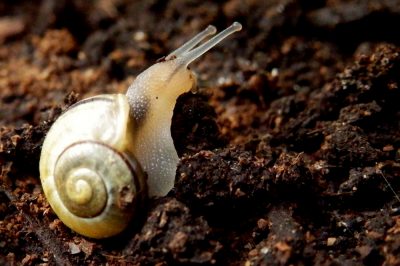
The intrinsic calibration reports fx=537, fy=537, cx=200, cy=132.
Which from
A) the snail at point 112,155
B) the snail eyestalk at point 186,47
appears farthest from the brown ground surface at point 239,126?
the snail eyestalk at point 186,47

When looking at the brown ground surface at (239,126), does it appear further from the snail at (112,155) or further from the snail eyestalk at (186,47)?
the snail eyestalk at (186,47)

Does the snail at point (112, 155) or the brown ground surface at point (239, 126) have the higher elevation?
the snail at point (112, 155)

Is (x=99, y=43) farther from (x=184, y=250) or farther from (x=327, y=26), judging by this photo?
(x=184, y=250)

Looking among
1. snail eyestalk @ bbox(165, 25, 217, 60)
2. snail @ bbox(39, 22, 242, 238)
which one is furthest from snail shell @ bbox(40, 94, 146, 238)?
snail eyestalk @ bbox(165, 25, 217, 60)

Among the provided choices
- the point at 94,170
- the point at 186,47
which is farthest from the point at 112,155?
the point at 186,47

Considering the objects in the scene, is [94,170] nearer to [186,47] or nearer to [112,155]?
[112,155]

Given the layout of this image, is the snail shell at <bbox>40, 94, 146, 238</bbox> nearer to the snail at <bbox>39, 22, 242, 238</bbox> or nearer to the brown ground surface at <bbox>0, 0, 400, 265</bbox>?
the snail at <bbox>39, 22, 242, 238</bbox>
